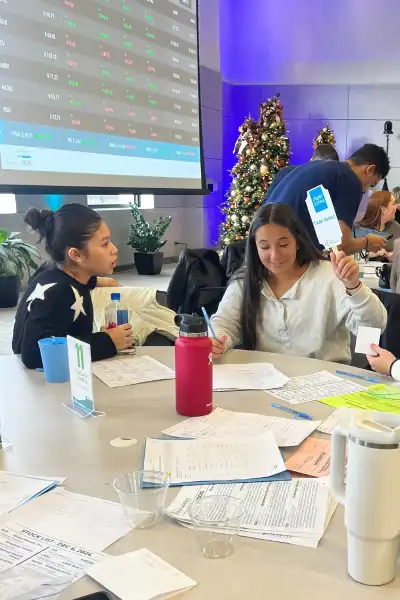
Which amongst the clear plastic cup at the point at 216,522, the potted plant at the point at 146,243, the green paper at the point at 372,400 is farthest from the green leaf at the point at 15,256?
the clear plastic cup at the point at 216,522

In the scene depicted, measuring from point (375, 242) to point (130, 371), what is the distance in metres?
2.66

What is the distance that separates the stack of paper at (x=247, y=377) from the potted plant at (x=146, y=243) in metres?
5.35

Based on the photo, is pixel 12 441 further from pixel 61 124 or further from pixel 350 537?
pixel 61 124

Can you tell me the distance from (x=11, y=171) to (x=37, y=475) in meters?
1.26

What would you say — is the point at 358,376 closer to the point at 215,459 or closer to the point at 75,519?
the point at 215,459

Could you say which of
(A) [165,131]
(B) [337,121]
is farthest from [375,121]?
(A) [165,131]

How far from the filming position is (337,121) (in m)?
7.83

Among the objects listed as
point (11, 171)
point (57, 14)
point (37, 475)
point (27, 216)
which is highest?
point (57, 14)

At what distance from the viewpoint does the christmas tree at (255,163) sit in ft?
21.9

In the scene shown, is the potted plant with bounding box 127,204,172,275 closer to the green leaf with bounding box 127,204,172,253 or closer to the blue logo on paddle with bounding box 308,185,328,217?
the green leaf with bounding box 127,204,172,253

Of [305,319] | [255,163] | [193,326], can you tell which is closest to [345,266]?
[305,319]

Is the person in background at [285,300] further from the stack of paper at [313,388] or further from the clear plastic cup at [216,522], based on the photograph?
the clear plastic cup at [216,522]

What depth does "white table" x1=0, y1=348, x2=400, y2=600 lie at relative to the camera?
67 cm

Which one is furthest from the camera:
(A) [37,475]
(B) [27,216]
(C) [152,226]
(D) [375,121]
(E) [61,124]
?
(D) [375,121]
